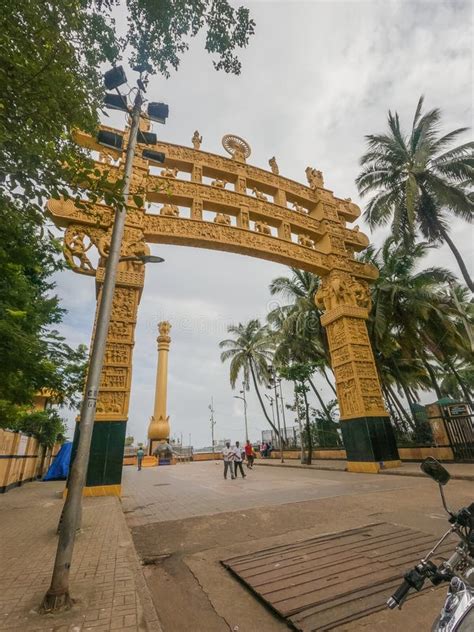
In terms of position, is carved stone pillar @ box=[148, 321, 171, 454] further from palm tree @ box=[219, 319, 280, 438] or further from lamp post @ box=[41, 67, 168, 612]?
lamp post @ box=[41, 67, 168, 612]

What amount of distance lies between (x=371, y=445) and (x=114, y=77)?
1099 centimetres

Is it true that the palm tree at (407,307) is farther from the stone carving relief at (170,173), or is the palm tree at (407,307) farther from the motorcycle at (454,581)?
the motorcycle at (454,581)

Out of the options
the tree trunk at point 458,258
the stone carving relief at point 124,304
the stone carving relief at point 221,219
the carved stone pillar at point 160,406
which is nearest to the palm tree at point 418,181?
the tree trunk at point 458,258

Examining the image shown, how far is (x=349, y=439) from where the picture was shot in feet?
34.4

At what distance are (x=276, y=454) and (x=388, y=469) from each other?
660 inches

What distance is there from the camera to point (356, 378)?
10.6 m

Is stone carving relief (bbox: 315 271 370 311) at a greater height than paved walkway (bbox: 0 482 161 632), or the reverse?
stone carving relief (bbox: 315 271 370 311)

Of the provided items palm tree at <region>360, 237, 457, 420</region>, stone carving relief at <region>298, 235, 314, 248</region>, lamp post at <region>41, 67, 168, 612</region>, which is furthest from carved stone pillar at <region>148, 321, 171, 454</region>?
lamp post at <region>41, 67, 168, 612</region>

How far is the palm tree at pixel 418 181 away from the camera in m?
13.5

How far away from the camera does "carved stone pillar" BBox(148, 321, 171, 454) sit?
1129 inches

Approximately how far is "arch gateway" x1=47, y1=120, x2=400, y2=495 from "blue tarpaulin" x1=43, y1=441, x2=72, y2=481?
8.70 metres

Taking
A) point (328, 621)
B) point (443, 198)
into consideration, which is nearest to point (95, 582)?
point (328, 621)

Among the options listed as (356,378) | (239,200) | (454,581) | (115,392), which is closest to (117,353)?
(115,392)

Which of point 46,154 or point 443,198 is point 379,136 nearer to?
point 443,198
